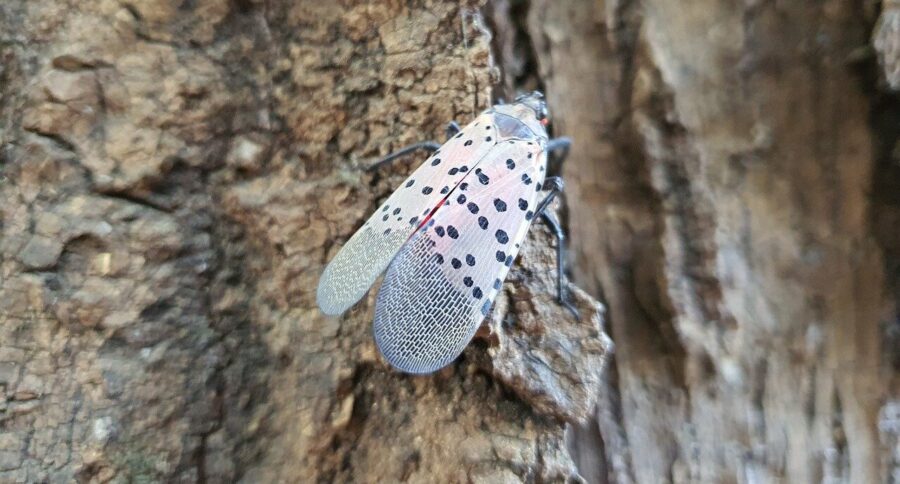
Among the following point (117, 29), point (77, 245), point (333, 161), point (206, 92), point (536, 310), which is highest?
point (117, 29)

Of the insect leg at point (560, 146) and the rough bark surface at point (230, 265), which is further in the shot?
the insect leg at point (560, 146)

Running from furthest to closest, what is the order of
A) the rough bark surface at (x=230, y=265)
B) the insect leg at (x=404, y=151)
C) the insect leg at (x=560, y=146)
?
the insect leg at (x=560, y=146), the insect leg at (x=404, y=151), the rough bark surface at (x=230, y=265)

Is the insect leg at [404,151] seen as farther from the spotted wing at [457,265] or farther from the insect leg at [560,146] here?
the insect leg at [560,146]

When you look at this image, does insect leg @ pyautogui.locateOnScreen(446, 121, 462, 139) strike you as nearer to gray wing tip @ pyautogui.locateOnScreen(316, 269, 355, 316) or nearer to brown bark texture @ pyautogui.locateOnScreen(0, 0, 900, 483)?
brown bark texture @ pyautogui.locateOnScreen(0, 0, 900, 483)

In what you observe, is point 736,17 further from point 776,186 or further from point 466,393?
point 466,393

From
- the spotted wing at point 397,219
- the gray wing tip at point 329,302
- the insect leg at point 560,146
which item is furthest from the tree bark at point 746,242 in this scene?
the gray wing tip at point 329,302

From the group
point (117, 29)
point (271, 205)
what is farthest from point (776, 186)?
point (117, 29)

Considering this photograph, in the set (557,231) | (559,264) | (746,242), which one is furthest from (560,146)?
(746,242)
